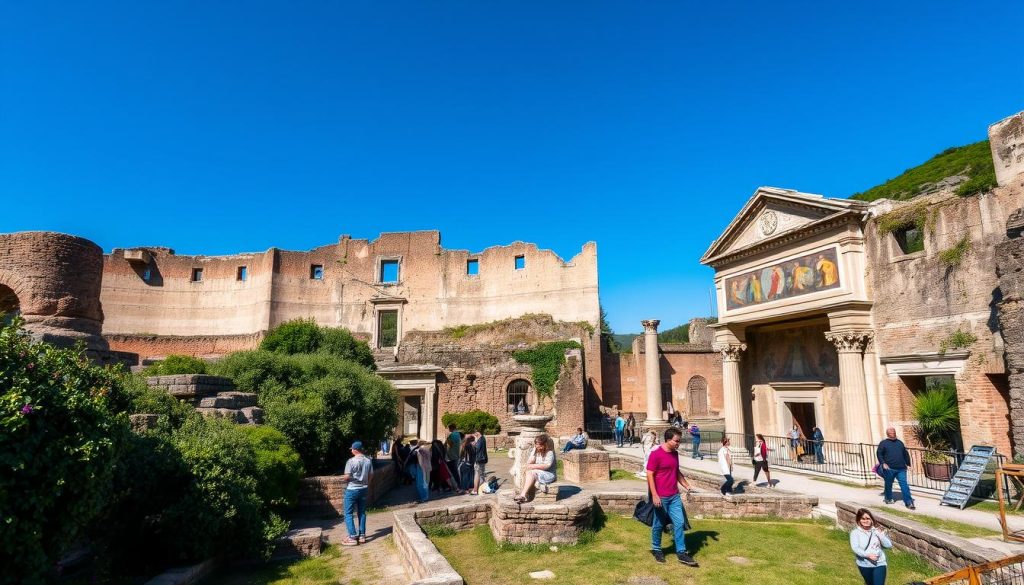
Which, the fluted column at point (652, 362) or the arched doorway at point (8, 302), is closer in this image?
the arched doorway at point (8, 302)

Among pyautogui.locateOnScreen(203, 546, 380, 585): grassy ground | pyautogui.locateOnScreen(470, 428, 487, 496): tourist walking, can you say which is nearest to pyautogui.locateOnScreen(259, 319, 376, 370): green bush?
pyautogui.locateOnScreen(470, 428, 487, 496): tourist walking

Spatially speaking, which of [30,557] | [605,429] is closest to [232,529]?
[30,557]

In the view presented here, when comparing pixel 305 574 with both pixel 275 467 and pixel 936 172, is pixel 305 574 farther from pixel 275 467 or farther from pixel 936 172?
pixel 936 172

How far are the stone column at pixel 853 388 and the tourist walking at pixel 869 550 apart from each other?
9557mm

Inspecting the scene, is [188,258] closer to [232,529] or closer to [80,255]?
[80,255]

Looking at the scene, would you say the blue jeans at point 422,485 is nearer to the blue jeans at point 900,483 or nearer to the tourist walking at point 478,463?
the tourist walking at point 478,463

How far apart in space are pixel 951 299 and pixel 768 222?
16.8 feet

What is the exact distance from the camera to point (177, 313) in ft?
119

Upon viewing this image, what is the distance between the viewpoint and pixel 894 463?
9148mm

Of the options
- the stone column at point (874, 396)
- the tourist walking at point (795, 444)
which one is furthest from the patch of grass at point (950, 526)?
the tourist walking at point (795, 444)

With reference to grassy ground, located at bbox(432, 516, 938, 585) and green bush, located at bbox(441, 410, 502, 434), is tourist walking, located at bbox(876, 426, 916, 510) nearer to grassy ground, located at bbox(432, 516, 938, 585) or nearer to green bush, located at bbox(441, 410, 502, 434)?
grassy ground, located at bbox(432, 516, 938, 585)

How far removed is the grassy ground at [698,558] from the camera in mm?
5953

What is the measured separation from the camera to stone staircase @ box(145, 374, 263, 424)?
988 cm

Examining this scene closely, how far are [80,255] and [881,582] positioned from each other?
44.2 ft
